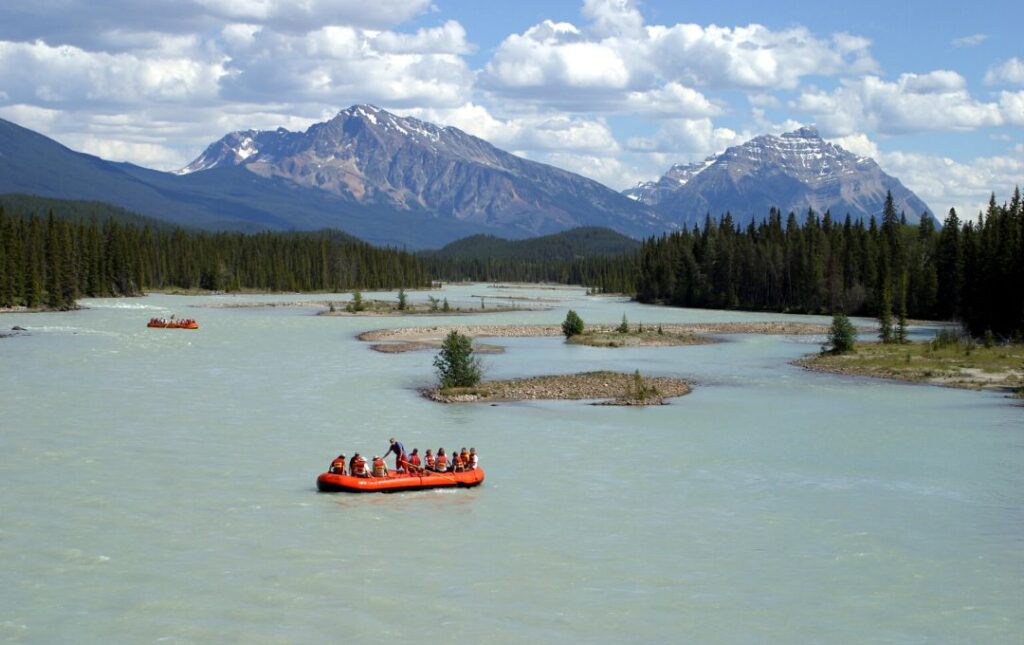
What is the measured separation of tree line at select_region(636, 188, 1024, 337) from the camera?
112 m

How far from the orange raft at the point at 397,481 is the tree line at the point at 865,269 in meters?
82.2

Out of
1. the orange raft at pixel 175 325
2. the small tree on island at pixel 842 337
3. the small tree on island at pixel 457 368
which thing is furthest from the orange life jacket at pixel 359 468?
the orange raft at pixel 175 325

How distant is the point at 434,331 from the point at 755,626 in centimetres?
9295

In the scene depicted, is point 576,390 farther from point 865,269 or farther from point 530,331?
point 865,269

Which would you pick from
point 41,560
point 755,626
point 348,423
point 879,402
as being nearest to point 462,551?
point 755,626

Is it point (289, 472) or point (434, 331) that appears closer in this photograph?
point (289, 472)

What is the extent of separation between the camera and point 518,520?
116 feet

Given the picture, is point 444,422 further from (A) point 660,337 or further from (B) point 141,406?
(A) point 660,337

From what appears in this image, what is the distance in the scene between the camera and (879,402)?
6325 cm

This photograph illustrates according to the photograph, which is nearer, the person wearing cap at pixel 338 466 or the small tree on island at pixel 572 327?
the person wearing cap at pixel 338 466

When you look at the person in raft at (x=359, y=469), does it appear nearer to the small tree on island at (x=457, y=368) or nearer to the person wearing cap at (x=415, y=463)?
the person wearing cap at (x=415, y=463)

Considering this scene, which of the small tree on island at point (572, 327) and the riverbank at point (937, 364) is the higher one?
the small tree on island at point (572, 327)

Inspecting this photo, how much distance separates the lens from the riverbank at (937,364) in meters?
72.4

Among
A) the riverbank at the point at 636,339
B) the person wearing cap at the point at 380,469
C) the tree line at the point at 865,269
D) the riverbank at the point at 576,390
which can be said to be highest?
the tree line at the point at 865,269
